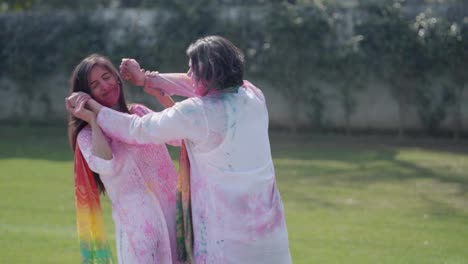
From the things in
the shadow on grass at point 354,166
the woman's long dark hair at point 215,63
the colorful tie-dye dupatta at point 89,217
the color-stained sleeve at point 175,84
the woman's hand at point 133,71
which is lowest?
the shadow on grass at point 354,166

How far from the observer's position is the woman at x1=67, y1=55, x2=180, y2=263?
383cm

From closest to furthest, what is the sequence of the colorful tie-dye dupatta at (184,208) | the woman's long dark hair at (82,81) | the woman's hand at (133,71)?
1. the colorful tie-dye dupatta at (184,208)
2. the woman's long dark hair at (82,81)
3. the woman's hand at (133,71)

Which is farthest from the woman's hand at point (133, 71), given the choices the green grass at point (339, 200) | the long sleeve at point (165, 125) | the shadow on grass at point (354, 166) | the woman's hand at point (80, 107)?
the shadow on grass at point (354, 166)

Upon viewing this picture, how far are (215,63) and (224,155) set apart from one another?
0.40m

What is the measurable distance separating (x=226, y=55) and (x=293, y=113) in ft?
39.0

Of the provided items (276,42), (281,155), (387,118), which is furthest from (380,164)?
(276,42)

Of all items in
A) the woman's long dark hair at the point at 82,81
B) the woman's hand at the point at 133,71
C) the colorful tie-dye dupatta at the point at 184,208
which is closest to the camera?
→ the colorful tie-dye dupatta at the point at 184,208

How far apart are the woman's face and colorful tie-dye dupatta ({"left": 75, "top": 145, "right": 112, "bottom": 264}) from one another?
0.91 feet

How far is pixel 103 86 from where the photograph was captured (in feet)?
13.2

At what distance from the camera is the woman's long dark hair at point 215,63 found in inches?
140

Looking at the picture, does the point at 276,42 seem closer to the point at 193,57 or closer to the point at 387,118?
the point at 387,118

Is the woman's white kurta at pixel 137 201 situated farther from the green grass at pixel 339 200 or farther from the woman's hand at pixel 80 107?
the green grass at pixel 339 200

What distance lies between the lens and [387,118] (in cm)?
1480

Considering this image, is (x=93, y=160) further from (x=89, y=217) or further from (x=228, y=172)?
(x=228, y=172)
